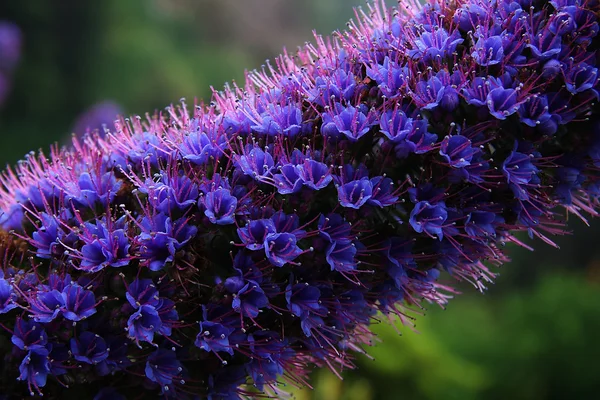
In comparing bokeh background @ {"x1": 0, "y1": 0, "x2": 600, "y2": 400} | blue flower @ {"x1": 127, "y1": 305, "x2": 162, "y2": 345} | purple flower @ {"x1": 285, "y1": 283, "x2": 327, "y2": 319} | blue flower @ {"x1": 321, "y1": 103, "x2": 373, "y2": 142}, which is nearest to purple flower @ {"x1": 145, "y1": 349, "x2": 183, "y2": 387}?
blue flower @ {"x1": 127, "y1": 305, "x2": 162, "y2": 345}

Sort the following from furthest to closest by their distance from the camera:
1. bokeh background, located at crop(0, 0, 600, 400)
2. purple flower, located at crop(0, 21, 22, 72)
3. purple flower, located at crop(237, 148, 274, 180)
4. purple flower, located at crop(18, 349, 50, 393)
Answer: purple flower, located at crop(0, 21, 22, 72) < bokeh background, located at crop(0, 0, 600, 400) < purple flower, located at crop(237, 148, 274, 180) < purple flower, located at crop(18, 349, 50, 393)

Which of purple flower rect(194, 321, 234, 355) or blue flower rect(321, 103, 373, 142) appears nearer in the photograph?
purple flower rect(194, 321, 234, 355)

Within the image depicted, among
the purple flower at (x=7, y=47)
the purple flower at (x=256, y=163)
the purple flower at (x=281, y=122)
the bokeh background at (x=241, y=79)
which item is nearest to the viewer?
the purple flower at (x=256, y=163)

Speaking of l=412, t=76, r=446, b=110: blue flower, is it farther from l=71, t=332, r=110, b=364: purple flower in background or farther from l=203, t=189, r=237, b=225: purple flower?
l=71, t=332, r=110, b=364: purple flower in background

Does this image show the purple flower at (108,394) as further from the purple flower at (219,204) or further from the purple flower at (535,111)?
the purple flower at (535,111)

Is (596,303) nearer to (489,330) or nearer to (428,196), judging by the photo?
(489,330)

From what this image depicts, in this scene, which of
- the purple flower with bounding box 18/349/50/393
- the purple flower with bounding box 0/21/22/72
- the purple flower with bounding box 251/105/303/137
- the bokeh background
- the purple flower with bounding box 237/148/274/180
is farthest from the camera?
the purple flower with bounding box 0/21/22/72

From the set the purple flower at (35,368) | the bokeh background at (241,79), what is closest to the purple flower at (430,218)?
the purple flower at (35,368)

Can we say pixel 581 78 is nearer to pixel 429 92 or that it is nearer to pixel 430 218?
pixel 429 92

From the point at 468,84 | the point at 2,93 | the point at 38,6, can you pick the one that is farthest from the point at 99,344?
the point at 38,6

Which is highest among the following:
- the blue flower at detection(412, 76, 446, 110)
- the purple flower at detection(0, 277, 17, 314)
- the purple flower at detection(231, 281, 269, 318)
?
the purple flower at detection(0, 277, 17, 314)
